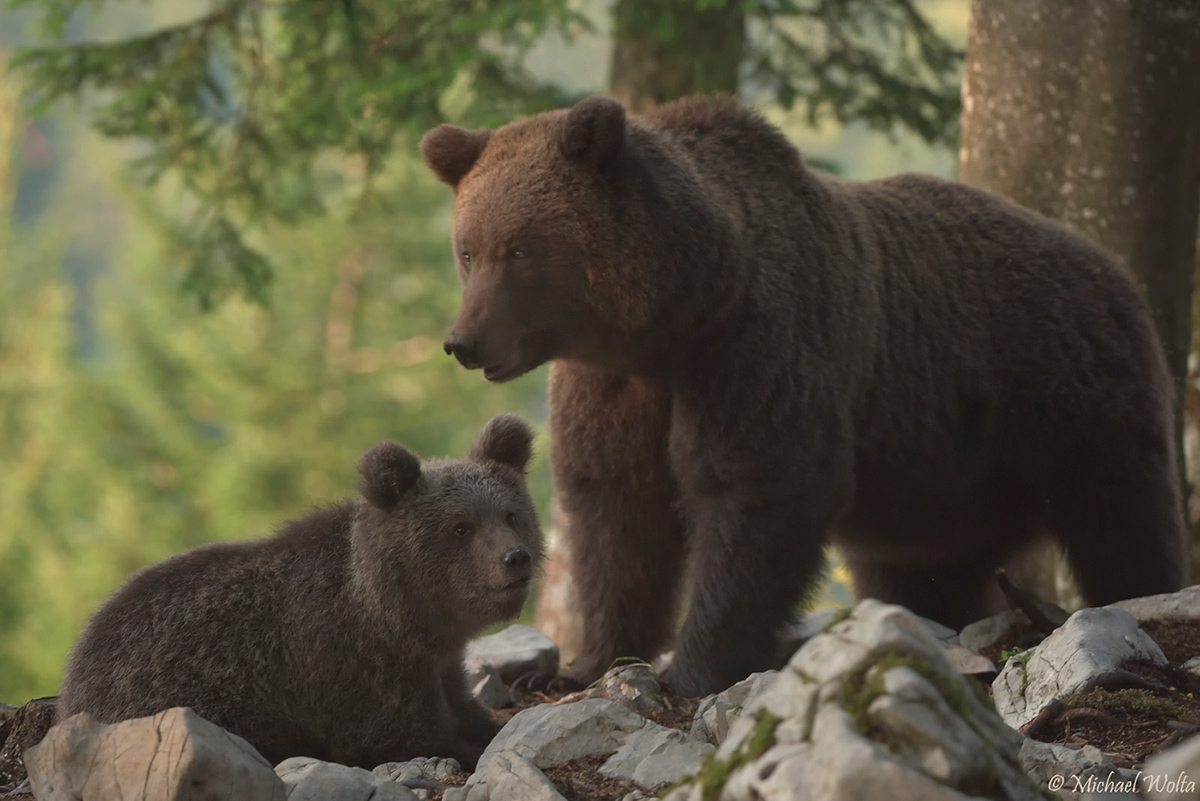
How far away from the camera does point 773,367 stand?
5395 millimetres

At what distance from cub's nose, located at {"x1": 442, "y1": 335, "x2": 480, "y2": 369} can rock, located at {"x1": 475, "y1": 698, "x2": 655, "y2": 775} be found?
1359 mm

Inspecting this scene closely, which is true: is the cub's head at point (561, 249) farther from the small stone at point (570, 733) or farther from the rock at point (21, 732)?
the rock at point (21, 732)

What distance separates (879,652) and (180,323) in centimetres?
3011

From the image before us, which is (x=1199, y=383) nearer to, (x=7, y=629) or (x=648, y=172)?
(x=648, y=172)

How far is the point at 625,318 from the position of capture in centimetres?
529

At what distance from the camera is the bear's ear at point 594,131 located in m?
5.06

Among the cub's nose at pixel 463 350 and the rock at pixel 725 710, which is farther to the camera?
the cub's nose at pixel 463 350

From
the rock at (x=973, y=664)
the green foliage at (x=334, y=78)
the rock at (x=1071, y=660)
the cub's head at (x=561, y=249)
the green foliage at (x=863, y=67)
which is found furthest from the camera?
the green foliage at (x=863, y=67)

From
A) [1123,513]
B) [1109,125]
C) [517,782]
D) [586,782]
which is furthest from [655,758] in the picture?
[1109,125]

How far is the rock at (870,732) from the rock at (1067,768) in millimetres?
808

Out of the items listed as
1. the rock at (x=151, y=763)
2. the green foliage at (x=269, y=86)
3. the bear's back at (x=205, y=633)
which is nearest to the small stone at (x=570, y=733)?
the rock at (x=151, y=763)

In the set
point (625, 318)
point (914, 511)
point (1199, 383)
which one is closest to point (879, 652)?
point (625, 318)

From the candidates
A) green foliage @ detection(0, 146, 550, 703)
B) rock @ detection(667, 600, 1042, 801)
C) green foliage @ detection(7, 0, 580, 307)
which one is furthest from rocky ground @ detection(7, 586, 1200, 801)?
green foliage @ detection(0, 146, 550, 703)

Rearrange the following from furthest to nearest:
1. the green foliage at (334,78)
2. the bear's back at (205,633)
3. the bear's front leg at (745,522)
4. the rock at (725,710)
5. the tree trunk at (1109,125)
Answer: the green foliage at (334,78), the tree trunk at (1109,125), the bear's front leg at (745,522), the bear's back at (205,633), the rock at (725,710)
